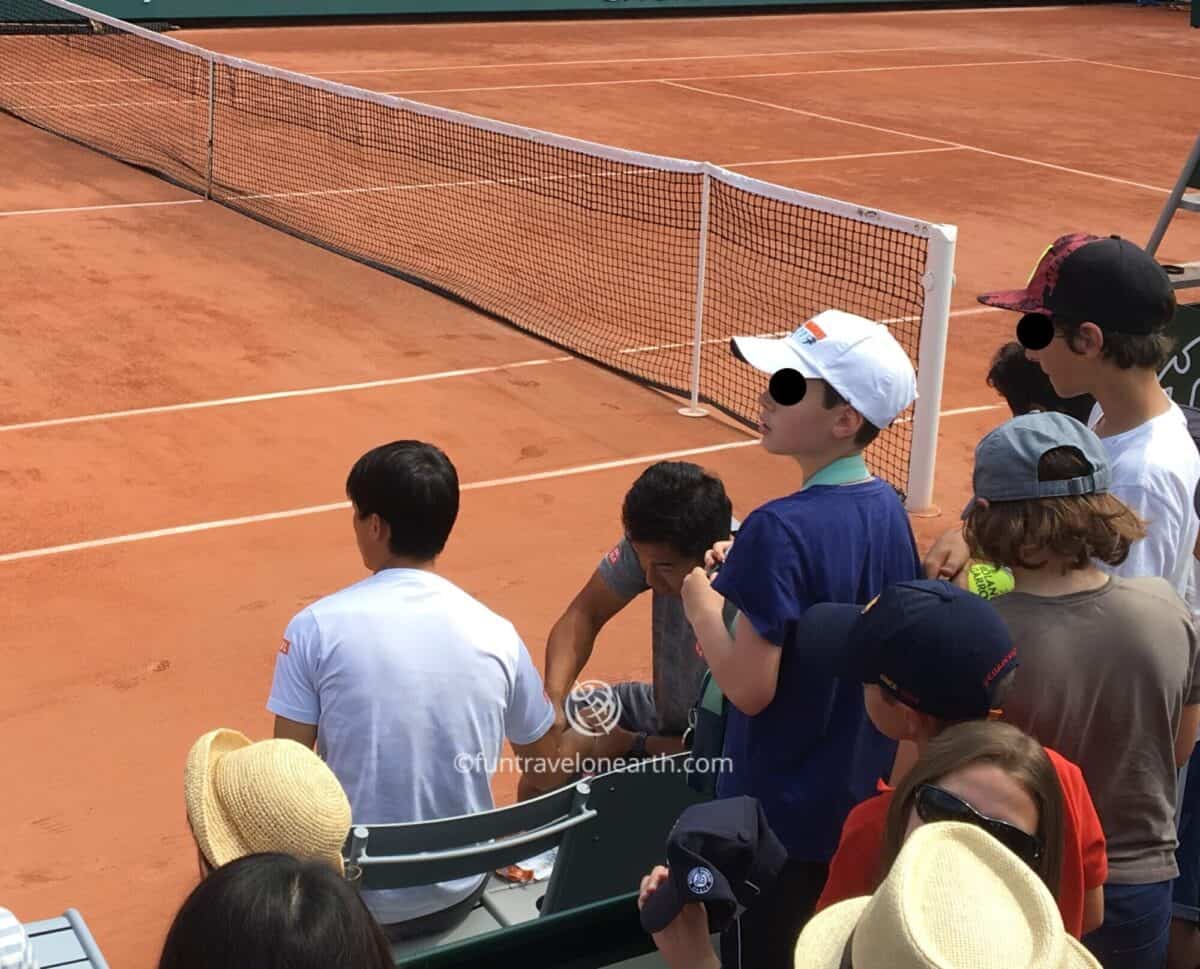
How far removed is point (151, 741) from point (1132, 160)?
53.0 ft

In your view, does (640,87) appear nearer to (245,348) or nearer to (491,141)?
(491,141)

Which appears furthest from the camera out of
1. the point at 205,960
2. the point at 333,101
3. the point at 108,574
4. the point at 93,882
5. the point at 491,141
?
the point at 333,101

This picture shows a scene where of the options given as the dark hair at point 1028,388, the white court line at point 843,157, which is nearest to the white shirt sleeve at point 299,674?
the dark hair at point 1028,388

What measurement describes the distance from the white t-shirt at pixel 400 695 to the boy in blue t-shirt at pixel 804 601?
0.64 metres

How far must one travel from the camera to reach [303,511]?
26.9 feet

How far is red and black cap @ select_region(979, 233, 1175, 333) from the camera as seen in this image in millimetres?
3844

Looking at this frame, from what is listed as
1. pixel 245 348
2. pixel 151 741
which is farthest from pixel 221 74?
pixel 151 741

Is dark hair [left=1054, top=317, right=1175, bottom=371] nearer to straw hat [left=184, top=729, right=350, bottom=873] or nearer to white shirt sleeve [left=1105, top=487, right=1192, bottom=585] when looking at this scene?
white shirt sleeve [left=1105, top=487, right=1192, bottom=585]

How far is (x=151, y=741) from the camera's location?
19.5 feet

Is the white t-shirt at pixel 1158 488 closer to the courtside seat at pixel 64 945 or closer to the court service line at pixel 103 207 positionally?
the courtside seat at pixel 64 945

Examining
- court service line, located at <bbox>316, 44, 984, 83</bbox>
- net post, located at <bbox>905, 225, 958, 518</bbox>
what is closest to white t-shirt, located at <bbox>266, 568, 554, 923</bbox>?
net post, located at <bbox>905, 225, 958, 518</bbox>

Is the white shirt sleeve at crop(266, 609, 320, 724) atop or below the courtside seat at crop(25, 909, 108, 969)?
atop

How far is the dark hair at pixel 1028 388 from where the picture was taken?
15.8ft

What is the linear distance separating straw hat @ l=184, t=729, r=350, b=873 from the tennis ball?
1.54 m
